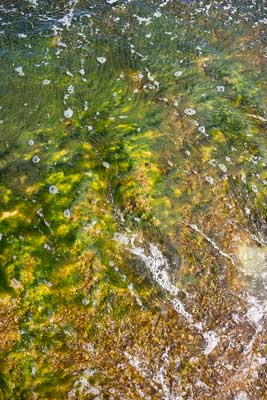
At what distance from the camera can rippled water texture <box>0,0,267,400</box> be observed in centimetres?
540

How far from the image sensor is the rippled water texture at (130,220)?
5.40 m

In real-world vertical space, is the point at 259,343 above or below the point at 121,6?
below

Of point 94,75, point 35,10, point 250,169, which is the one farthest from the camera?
point 35,10

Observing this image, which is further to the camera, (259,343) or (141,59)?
(141,59)

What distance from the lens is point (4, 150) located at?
263 inches

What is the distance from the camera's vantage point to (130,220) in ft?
20.5

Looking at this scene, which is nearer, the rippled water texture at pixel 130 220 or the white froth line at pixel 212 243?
the rippled water texture at pixel 130 220

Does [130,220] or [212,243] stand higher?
[130,220]

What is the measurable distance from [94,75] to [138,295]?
408cm

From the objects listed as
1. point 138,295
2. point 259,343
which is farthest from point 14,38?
point 259,343

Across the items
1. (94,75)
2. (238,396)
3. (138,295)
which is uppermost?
(94,75)

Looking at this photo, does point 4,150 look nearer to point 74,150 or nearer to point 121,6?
point 74,150

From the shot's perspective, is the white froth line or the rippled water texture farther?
the white froth line

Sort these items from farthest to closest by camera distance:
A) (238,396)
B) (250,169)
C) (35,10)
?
1. (35,10)
2. (250,169)
3. (238,396)
